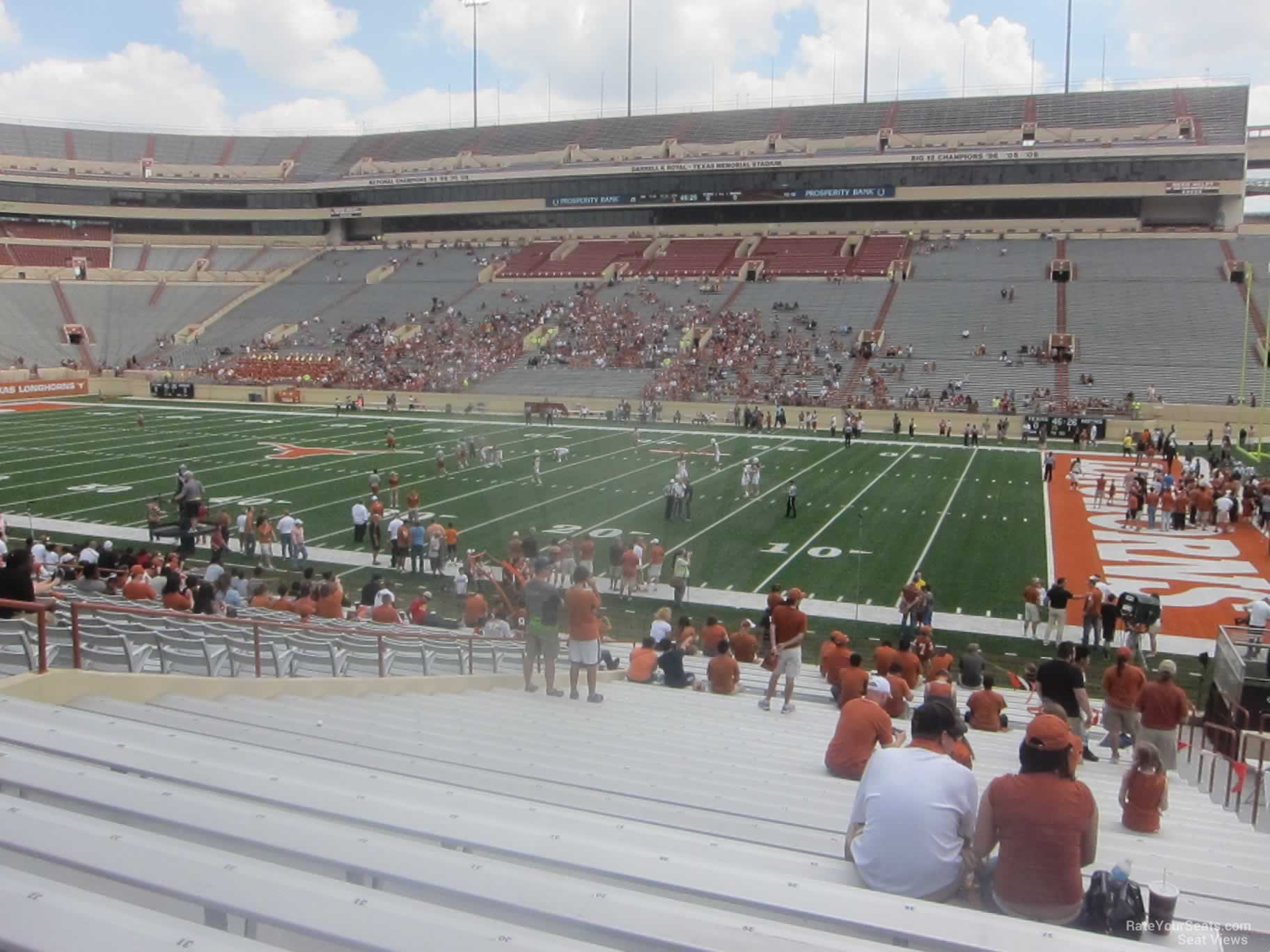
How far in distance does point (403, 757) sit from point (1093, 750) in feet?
22.0

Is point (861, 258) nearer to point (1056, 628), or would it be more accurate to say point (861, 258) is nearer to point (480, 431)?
point (480, 431)

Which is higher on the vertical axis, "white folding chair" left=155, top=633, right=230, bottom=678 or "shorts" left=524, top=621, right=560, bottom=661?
"white folding chair" left=155, top=633, right=230, bottom=678

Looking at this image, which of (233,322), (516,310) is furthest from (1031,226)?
(233,322)

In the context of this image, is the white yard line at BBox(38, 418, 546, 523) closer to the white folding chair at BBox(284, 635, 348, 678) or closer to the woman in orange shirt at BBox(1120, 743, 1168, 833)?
the white folding chair at BBox(284, 635, 348, 678)

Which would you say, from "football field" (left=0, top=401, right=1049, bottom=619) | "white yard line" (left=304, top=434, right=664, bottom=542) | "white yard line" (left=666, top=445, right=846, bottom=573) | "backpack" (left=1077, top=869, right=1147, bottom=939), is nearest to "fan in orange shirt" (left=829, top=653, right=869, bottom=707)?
"backpack" (left=1077, top=869, right=1147, bottom=939)

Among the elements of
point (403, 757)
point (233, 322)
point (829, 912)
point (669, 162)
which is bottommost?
point (403, 757)

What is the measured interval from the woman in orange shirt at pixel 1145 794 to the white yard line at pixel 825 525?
10767 millimetres

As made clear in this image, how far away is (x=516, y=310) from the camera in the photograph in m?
53.4

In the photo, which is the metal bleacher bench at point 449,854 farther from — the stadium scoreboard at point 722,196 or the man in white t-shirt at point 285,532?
the stadium scoreboard at point 722,196

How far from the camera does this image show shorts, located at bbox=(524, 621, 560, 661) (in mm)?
8461

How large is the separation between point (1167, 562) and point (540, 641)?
47.6 ft

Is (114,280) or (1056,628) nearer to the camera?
(1056,628)

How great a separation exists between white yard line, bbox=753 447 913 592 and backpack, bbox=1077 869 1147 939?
41.8ft

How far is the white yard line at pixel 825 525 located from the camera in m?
16.9
